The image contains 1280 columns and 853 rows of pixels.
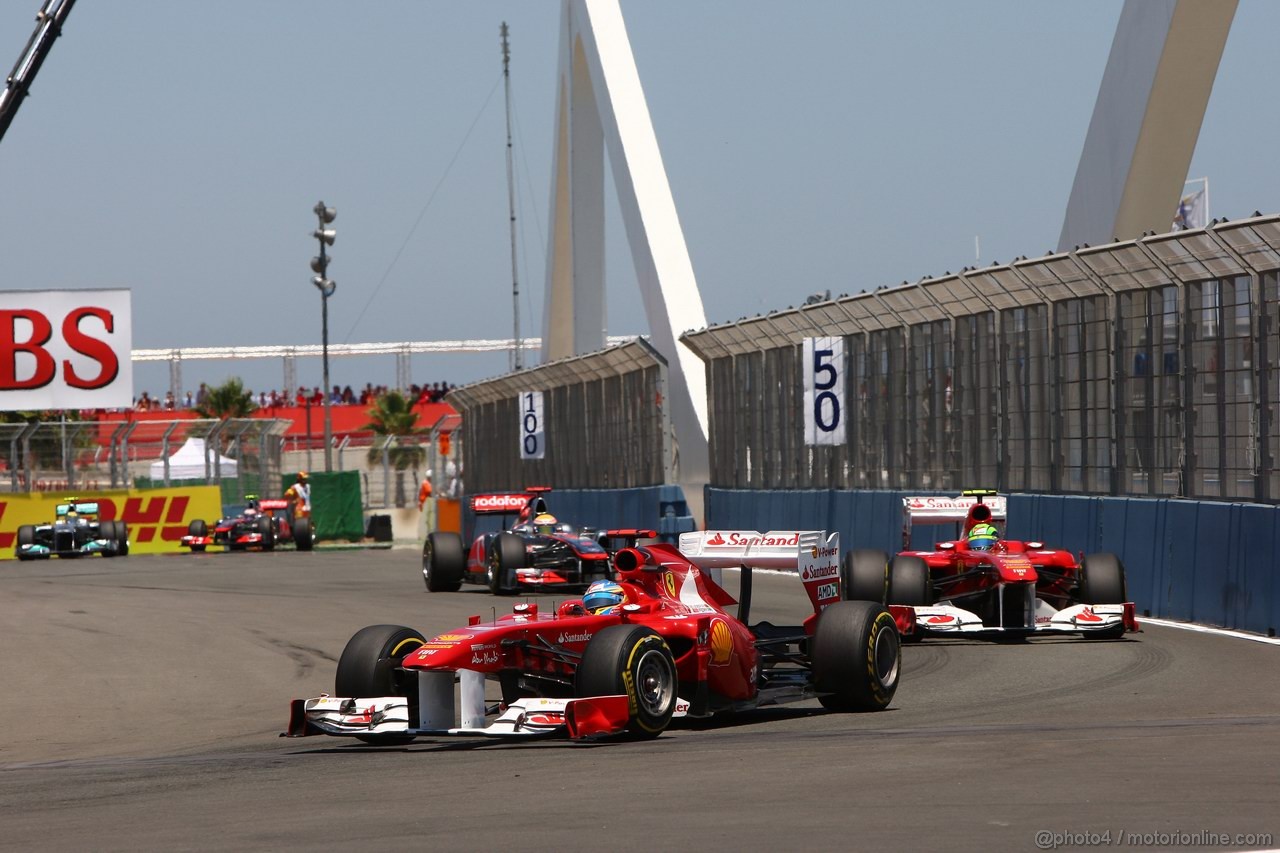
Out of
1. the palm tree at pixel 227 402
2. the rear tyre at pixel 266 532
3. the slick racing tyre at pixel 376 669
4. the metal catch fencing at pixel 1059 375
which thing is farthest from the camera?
the palm tree at pixel 227 402

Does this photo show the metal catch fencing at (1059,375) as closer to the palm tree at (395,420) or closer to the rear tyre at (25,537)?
the rear tyre at (25,537)

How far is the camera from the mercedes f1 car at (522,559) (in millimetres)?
21047

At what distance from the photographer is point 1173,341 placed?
54.7ft

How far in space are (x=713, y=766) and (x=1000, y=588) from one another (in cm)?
656

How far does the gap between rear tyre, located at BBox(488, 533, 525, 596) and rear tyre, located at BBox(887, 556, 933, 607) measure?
7.65 meters

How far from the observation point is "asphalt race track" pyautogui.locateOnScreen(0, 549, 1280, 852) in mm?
6477

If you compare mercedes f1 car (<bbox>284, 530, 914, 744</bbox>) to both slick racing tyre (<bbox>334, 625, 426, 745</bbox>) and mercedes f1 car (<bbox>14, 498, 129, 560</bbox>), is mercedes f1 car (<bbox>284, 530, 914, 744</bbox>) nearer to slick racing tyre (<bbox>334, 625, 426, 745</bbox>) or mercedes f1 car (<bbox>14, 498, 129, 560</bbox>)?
slick racing tyre (<bbox>334, 625, 426, 745</bbox>)

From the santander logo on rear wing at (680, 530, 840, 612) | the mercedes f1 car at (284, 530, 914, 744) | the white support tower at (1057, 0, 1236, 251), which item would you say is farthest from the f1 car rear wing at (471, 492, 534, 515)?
the santander logo on rear wing at (680, 530, 840, 612)

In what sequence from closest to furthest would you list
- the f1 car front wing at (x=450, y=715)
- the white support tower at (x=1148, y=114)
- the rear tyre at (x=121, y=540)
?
the f1 car front wing at (x=450, y=715)
the white support tower at (x=1148, y=114)
the rear tyre at (x=121, y=540)

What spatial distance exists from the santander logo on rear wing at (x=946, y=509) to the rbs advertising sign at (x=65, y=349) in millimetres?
26757

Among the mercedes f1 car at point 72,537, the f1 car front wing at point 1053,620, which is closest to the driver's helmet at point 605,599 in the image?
the f1 car front wing at point 1053,620

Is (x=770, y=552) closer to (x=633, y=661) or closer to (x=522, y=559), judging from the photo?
(x=633, y=661)

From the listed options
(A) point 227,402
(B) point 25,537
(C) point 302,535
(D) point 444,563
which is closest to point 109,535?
(B) point 25,537

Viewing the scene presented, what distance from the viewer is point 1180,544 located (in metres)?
16.0
